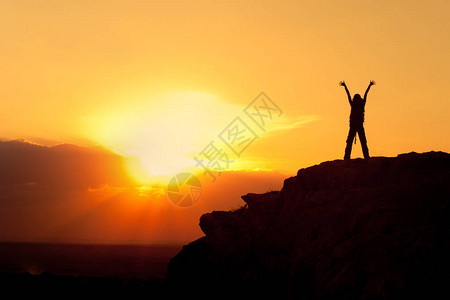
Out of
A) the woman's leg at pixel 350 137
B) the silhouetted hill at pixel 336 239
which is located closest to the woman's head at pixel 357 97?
the woman's leg at pixel 350 137

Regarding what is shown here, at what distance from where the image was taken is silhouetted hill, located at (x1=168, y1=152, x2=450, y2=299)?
13.3 metres

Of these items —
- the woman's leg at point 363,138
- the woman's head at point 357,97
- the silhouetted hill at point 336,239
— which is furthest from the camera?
the woman's head at point 357,97

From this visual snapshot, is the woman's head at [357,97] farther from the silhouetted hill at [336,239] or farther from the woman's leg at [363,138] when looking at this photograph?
the silhouetted hill at [336,239]

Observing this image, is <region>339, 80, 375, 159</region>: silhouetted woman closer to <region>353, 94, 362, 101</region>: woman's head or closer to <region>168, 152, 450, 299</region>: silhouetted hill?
<region>353, 94, 362, 101</region>: woman's head

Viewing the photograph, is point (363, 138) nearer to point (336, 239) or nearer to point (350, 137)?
point (350, 137)

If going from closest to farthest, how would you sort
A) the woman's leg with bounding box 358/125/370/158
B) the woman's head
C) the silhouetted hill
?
the silhouetted hill < the woman's leg with bounding box 358/125/370/158 < the woman's head

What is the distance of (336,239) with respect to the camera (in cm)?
1619

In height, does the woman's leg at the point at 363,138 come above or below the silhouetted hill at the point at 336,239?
above

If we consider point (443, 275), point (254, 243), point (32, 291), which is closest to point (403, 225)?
point (443, 275)

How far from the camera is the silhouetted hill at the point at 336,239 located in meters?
13.3

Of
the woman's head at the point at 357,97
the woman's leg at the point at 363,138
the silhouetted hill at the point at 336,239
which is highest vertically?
the woman's head at the point at 357,97

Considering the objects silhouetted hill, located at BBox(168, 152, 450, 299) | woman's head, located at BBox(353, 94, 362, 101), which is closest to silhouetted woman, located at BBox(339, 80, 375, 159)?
woman's head, located at BBox(353, 94, 362, 101)

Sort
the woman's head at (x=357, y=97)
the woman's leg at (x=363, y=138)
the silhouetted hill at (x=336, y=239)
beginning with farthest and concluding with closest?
1. the woman's head at (x=357, y=97)
2. the woman's leg at (x=363, y=138)
3. the silhouetted hill at (x=336, y=239)

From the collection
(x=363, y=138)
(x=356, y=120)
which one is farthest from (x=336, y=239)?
(x=356, y=120)
